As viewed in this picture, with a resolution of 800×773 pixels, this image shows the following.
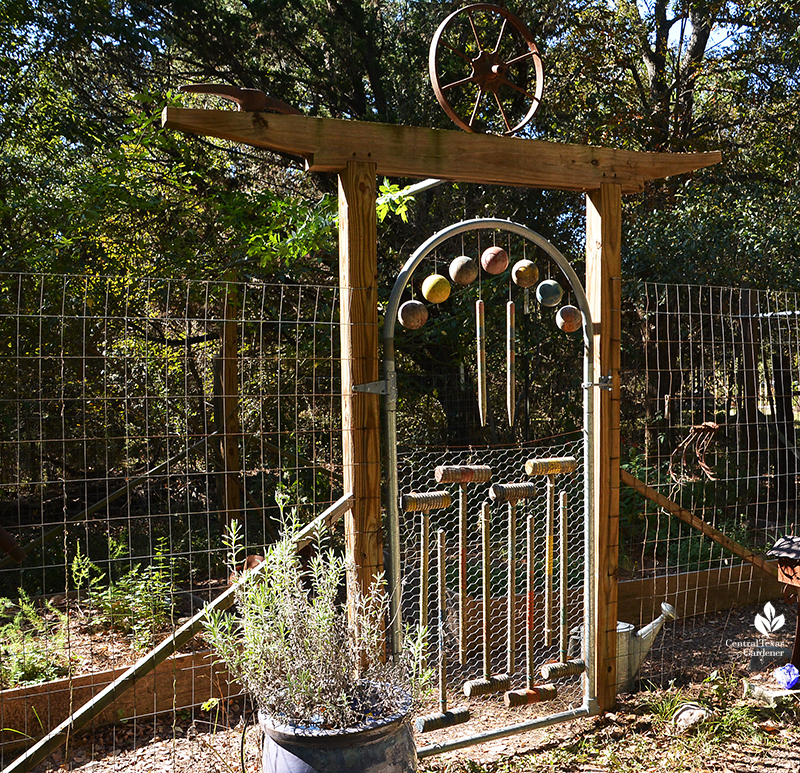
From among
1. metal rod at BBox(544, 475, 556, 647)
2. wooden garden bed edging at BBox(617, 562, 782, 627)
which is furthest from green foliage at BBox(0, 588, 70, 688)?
wooden garden bed edging at BBox(617, 562, 782, 627)

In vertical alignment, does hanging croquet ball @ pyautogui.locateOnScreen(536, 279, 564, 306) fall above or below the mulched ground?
above

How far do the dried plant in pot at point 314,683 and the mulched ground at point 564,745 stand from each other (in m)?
0.66

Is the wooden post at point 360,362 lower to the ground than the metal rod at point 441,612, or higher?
higher

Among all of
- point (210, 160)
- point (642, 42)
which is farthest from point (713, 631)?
point (642, 42)

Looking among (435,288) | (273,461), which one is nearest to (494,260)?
(435,288)

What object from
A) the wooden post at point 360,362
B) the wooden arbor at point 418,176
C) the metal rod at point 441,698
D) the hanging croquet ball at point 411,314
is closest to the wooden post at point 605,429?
the wooden arbor at point 418,176

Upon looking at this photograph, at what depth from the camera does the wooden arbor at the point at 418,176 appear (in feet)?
8.25

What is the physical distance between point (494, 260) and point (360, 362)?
0.67 meters

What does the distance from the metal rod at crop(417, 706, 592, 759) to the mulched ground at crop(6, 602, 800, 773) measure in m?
0.07

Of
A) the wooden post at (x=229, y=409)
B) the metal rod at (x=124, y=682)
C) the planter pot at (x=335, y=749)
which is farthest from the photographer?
the wooden post at (x=229, y=409)

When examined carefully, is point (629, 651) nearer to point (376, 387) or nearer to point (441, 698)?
point (441, 698)

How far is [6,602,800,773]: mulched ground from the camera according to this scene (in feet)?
9.00

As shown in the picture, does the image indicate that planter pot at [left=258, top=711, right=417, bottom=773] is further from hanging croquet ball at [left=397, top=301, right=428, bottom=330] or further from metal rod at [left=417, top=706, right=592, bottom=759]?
hanging croquet ball at [left=397, top=301, right=428, bottom=330]

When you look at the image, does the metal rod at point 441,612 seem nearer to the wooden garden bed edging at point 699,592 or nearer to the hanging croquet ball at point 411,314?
the hanging croquet ball at point 411,314
